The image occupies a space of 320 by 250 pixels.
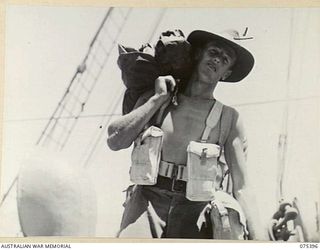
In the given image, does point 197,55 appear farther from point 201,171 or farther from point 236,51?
point 201,171

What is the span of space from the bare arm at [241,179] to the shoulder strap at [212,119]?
3cm

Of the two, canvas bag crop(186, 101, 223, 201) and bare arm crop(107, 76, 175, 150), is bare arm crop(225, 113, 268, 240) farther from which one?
bare arm crop(107, 76, 175, 150)

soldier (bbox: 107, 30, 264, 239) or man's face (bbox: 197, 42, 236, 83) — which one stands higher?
man's face (bbox: 197, 42, 236, 83)

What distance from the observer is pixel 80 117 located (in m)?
0.85

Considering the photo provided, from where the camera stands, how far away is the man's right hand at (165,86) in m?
0.85

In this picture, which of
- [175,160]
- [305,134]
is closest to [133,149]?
[175,160]

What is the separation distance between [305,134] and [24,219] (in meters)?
0.49

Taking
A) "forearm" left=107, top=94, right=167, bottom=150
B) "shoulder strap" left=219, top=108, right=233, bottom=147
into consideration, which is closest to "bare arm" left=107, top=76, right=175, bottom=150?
"forearm" left=107, top=94, right=167, bottom=150

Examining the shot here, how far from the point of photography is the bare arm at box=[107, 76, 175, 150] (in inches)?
33.2

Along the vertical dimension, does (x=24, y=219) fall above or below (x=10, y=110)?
below

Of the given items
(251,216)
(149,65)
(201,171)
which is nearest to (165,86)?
(149,65)

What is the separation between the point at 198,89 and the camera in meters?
0.86

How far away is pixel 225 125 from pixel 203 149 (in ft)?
0.18

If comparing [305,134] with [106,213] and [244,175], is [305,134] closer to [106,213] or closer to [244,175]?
[244,175]
